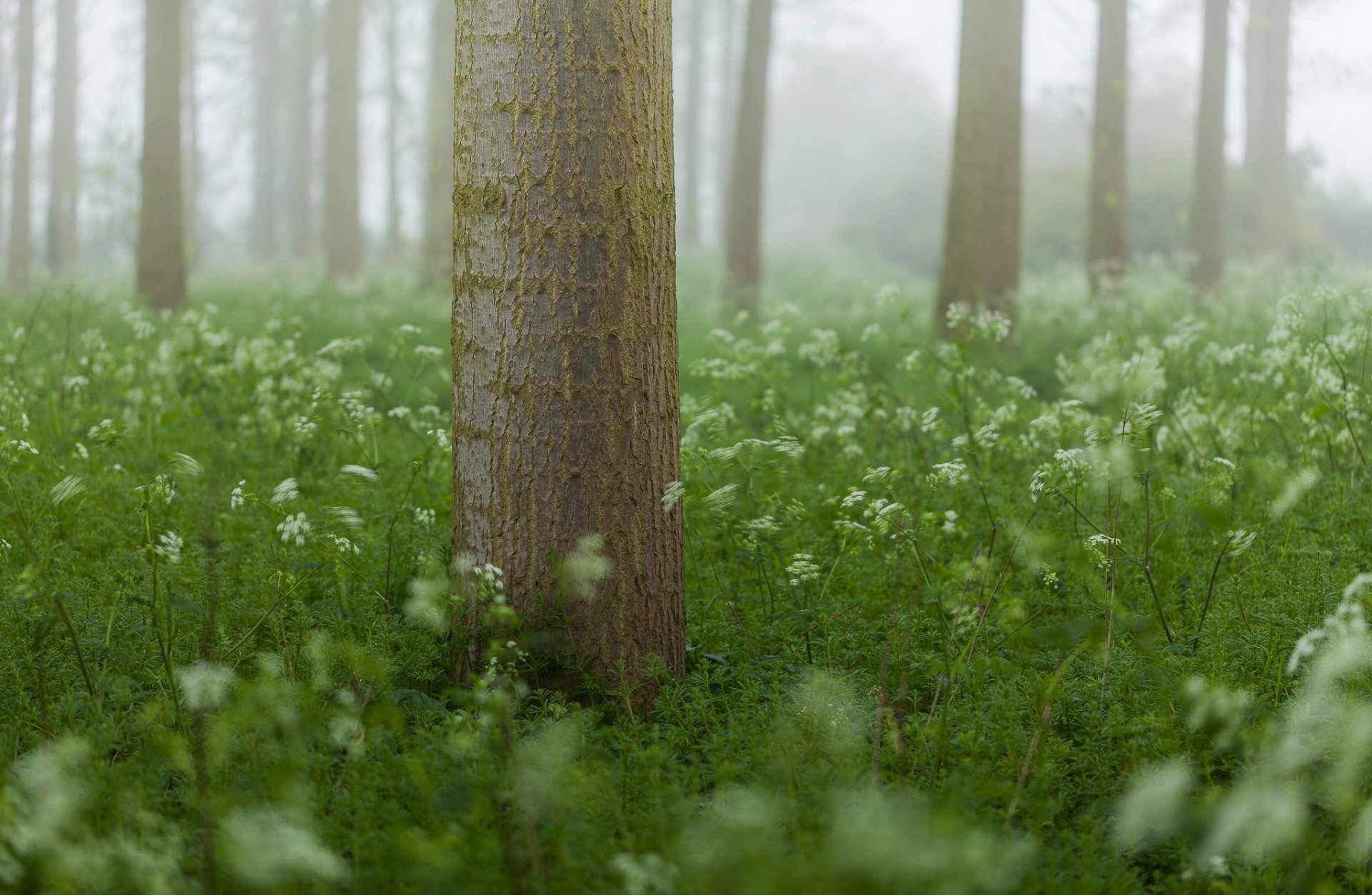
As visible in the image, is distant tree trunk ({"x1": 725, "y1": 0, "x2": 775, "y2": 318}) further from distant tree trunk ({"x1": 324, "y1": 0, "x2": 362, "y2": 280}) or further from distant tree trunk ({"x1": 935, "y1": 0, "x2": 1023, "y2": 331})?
distant tree trunk ({"x1": 324, "y1": 0, "x2": 362, "y2": 280})

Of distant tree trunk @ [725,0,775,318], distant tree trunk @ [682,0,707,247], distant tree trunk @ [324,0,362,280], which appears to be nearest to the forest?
distant tree trunk @ [725,0,775,318]

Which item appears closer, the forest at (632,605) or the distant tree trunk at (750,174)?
the forest at (632,605)

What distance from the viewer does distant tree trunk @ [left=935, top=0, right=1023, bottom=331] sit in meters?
8.04

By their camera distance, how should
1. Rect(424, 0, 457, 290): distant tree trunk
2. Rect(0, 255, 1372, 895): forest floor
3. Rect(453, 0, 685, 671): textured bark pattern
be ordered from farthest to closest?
Rect(424, 0, 457, 290): distant tree trunk < Rect(453, 0, 685, 671): textured bark pattern < Rect(0, 255, 1372, 895): forest floor

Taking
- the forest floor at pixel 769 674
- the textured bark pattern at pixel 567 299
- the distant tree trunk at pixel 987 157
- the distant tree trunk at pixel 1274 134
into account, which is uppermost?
the distant tree trunk at pixel 1274 134

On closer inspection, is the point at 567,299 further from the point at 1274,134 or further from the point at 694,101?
the point at 694,101

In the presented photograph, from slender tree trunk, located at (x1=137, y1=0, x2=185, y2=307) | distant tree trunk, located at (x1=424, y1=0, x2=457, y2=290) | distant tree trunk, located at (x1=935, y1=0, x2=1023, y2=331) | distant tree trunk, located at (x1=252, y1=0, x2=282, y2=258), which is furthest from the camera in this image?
distant tree trunk, located at (x1=252, y1=0, x2=282, y2=258)

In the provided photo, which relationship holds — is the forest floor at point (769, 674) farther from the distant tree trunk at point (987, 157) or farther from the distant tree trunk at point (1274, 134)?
the distant tree trunk at point (1274, 134)

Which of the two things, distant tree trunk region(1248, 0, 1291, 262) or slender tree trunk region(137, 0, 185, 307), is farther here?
distant tree trunk region(1248, 0, 1291, 262)

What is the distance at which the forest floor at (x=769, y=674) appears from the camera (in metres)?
1.93

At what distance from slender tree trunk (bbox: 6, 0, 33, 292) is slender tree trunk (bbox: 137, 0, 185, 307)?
906 centimetres

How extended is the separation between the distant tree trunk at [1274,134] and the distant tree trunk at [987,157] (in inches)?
409

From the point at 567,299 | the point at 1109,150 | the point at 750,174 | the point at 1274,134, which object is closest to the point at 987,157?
the point at 1109,150

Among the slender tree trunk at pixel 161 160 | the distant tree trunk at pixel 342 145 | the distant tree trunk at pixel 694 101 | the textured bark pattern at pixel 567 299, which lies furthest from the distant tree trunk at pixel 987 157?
the distant tree trunk at pixel 694 101
